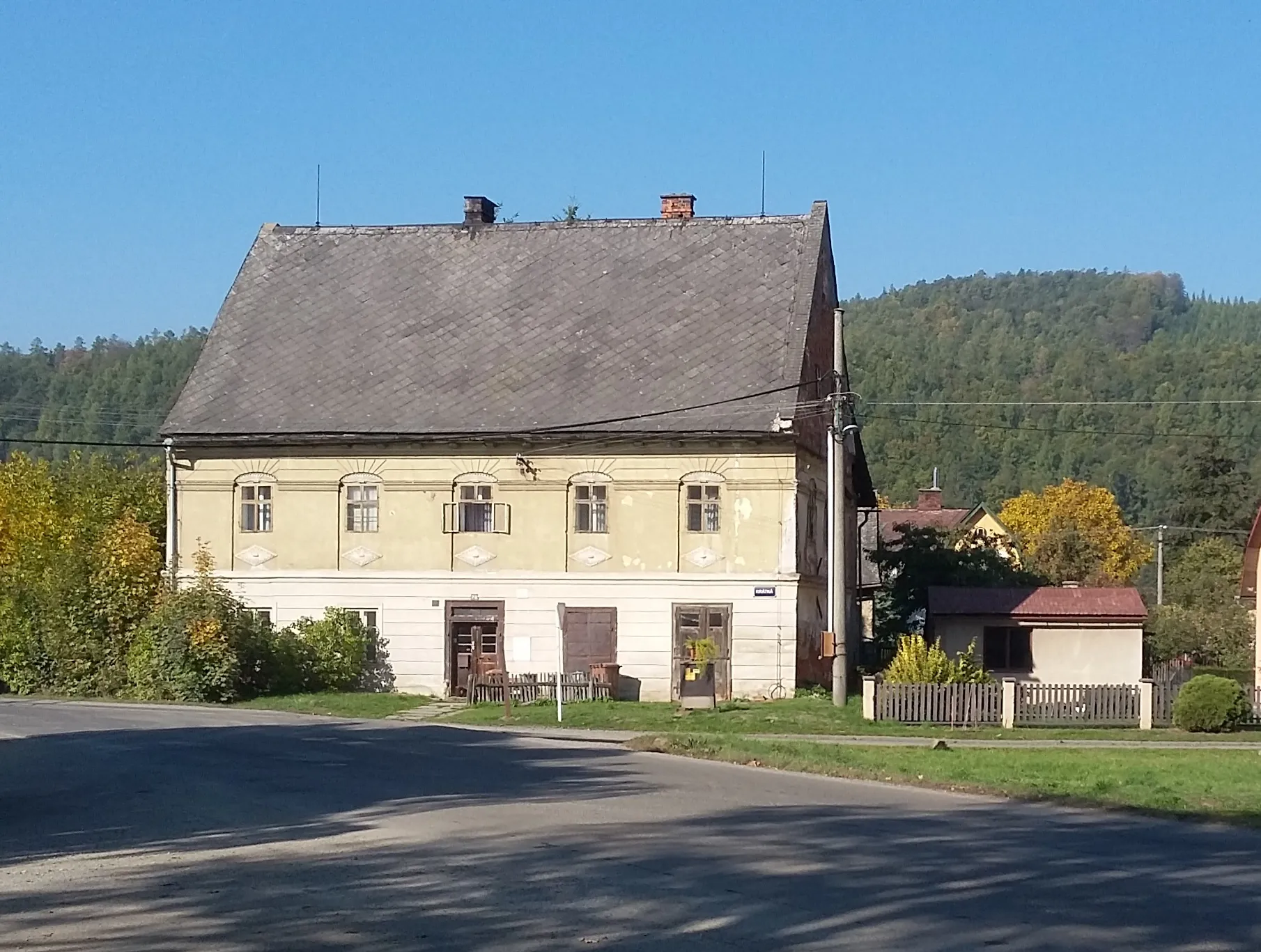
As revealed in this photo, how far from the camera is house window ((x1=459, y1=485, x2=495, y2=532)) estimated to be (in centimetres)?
4206

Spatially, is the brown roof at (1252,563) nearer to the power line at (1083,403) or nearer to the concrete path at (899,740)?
the power line at (1083,403)

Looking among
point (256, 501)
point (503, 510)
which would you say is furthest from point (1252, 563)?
point (256, 501)

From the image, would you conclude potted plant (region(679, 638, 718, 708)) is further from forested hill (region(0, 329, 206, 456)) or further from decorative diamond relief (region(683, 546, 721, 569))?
forested hill (region(0, 329, 206, 456))

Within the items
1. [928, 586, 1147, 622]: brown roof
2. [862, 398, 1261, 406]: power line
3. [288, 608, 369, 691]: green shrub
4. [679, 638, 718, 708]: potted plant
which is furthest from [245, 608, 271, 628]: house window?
[862, 398, 1261, 406]: power line

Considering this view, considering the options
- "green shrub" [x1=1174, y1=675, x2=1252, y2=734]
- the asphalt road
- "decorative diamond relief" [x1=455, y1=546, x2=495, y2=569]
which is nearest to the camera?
the asphalt road

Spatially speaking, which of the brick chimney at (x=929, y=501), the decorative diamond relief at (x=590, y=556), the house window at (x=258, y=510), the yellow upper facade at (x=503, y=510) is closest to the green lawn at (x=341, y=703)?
the yellow upper facade at (x=503, y=510)

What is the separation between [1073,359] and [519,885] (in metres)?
146

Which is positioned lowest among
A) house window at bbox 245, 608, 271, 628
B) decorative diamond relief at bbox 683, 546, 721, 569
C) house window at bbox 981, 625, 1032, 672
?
house window at bbox 981, 625, 1032, 672

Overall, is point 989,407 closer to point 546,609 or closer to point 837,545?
point 546,609

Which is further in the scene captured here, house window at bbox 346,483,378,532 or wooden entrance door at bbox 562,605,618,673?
house window at bbox 346,483,378,532

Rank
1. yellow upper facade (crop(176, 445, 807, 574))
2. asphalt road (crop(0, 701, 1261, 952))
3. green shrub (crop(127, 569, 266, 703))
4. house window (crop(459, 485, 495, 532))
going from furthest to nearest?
house window (crop(459, 485, 495, 532)) < yellow upper facade (crop(176, 445, 807, 574)) < green shrub (crop(127, 569, 266, 703)) < asphalt road (crop(0, 701, 1261, 952))

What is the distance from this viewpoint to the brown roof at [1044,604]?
42.8m

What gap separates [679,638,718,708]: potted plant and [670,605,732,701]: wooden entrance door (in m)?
0.15

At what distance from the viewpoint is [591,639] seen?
135 feet
